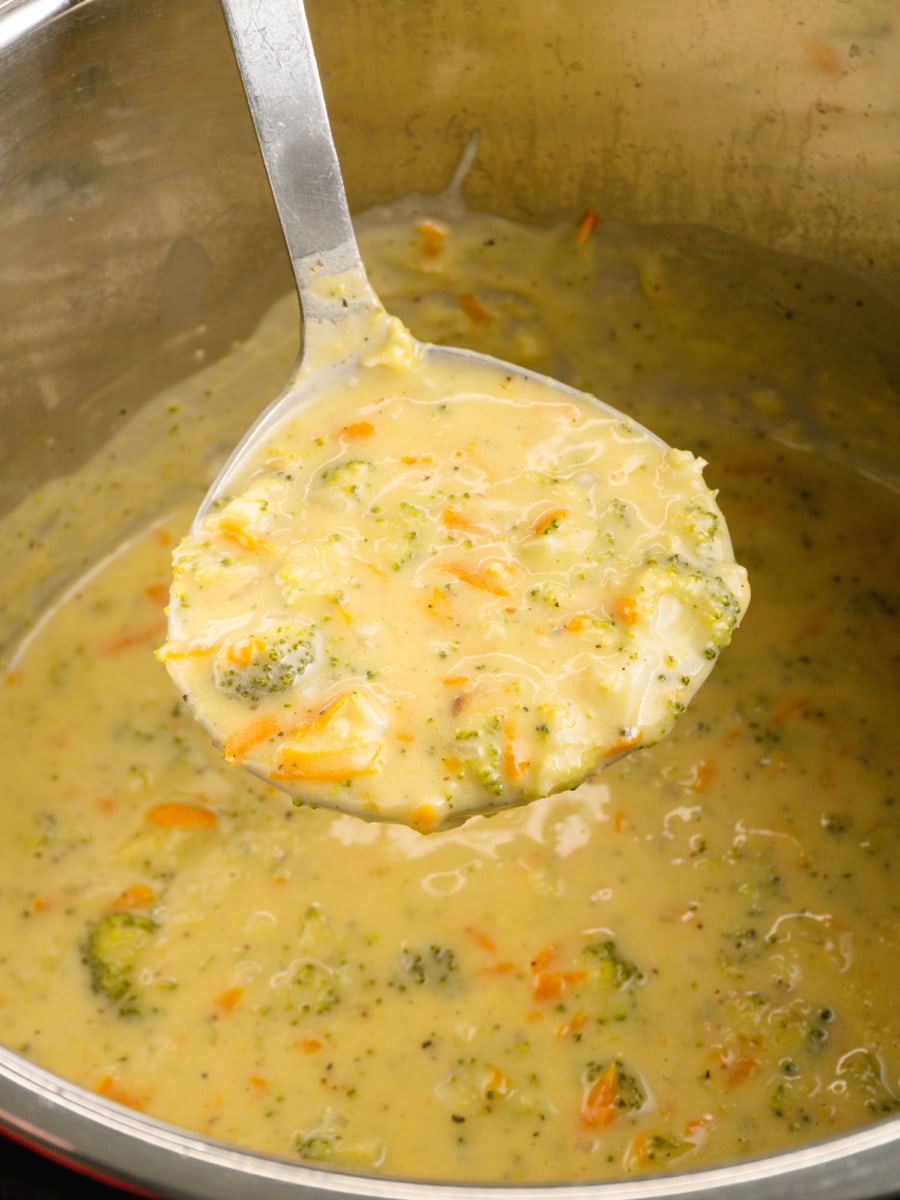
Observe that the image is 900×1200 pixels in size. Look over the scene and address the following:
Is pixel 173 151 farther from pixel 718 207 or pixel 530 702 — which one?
pixel 530 702

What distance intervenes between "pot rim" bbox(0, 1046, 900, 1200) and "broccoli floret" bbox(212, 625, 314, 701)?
55 centimetres

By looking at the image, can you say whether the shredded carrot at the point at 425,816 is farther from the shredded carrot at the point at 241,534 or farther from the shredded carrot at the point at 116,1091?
the shredded carrot at the point at 116,1091

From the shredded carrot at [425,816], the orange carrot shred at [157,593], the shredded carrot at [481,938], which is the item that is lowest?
the shredded carrot at [481,938]

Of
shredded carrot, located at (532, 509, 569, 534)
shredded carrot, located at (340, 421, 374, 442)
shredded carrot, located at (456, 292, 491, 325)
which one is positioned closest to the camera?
shredded carrot, located at (532, 509, 569, 534)

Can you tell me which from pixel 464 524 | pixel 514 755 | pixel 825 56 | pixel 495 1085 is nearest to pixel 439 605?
pixel 464 524

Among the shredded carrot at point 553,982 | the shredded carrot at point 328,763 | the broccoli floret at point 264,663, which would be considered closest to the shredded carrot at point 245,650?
the broccoli floret at point 264,663

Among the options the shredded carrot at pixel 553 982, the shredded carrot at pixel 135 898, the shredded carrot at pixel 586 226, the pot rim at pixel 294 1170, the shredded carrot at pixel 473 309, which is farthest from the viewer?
the shredded carrot at pixel 473 309

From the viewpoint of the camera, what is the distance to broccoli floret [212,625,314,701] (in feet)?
5.27

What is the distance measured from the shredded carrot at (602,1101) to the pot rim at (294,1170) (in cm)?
75

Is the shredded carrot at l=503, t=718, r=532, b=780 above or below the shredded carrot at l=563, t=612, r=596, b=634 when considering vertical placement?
below

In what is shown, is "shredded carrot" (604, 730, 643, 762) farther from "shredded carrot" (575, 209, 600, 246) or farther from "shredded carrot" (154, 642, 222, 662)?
"shredded carrot" (575, 209, 600, 246)

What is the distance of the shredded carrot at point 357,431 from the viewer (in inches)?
72.4

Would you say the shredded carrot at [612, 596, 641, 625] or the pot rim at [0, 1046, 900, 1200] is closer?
the pot rim at [0, 1046, 900, 1200]

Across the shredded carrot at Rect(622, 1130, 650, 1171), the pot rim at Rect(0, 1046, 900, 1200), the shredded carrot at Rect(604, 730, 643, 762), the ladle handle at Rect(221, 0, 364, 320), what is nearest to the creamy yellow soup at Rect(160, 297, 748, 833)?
the shredded carrot at Rect(604, 730, 643, 762)
